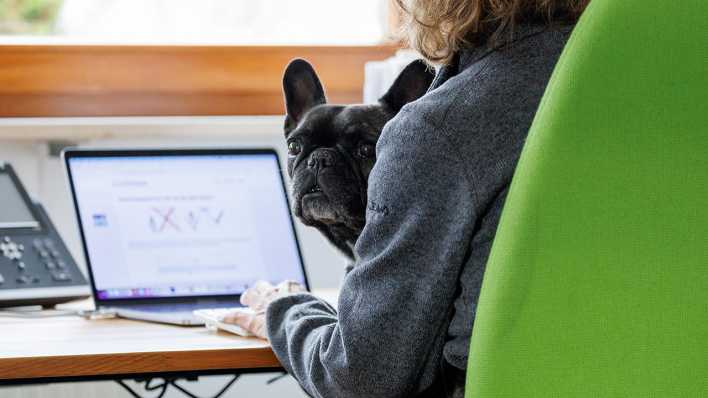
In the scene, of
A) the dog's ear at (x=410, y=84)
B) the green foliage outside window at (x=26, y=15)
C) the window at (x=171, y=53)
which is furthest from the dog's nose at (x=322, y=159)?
the green foliage outside window at (x=26, y=15)

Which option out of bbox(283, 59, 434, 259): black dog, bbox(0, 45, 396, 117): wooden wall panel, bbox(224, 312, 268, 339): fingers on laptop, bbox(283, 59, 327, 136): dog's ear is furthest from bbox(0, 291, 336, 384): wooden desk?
bbox(0, 45, 396, 117): wooden wall panel

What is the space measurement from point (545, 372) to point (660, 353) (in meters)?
0.09

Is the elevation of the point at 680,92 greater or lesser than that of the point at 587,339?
greater

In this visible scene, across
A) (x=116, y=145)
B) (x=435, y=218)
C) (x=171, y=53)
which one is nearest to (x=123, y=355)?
(x=435, y=218)

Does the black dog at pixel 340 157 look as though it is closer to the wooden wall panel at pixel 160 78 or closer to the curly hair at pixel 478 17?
the curly hair at pixel 478 17

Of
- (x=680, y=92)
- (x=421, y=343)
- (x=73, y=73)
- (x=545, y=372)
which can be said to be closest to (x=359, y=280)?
(x=421, y=343)

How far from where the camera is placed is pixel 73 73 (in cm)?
205

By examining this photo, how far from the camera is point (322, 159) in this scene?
1.26 metres

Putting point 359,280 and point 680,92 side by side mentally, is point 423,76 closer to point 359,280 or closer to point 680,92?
point 359,280

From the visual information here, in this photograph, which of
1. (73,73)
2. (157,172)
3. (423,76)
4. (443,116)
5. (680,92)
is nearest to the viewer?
(680,92)

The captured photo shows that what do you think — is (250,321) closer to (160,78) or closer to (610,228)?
(610,228)

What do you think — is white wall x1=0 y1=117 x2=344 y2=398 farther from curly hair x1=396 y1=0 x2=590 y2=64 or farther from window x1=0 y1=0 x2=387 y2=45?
curly hair x1=396 y1=0 x2=590 y2=64

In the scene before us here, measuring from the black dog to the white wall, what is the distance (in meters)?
0.62

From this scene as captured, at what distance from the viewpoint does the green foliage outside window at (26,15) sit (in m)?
2.07
